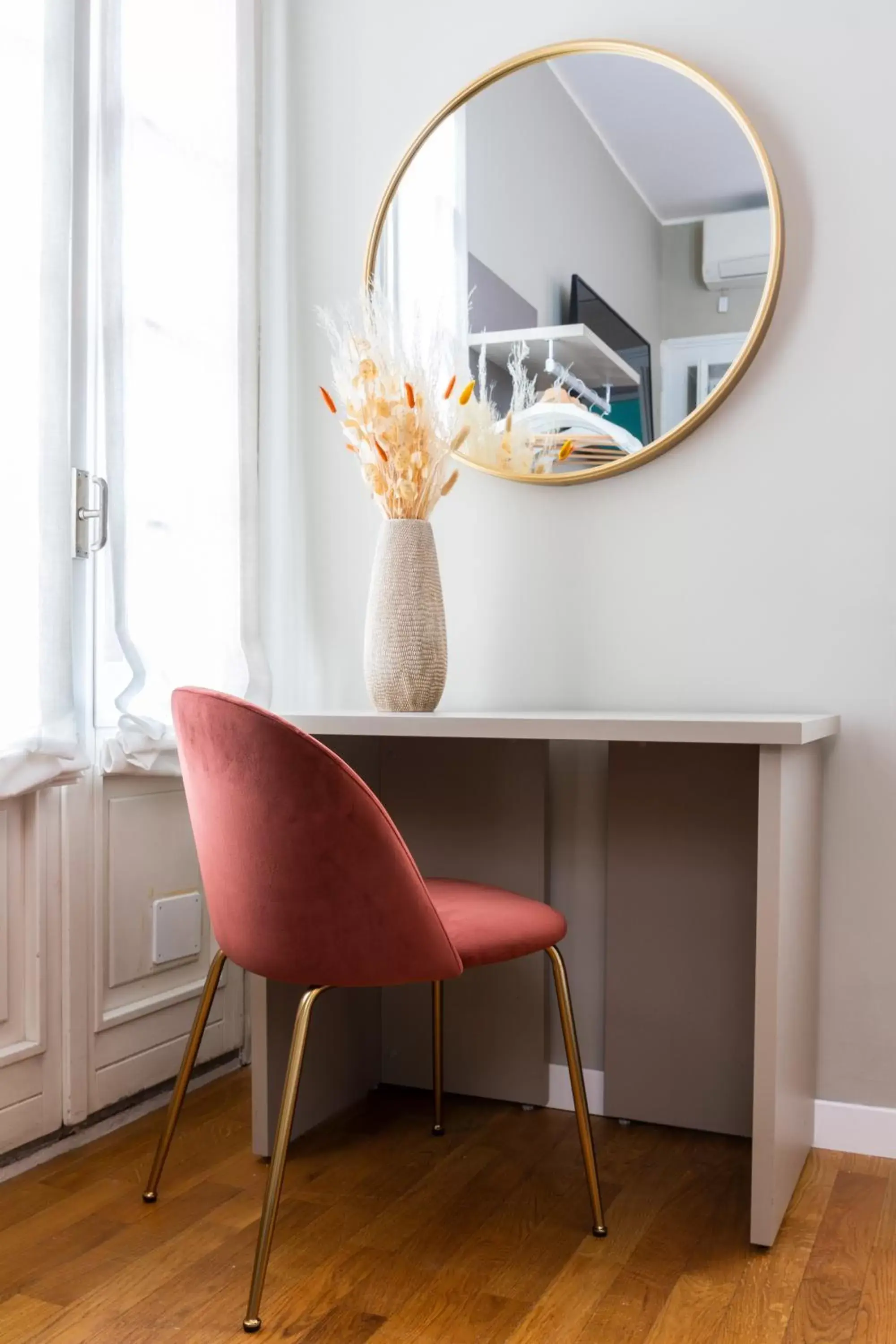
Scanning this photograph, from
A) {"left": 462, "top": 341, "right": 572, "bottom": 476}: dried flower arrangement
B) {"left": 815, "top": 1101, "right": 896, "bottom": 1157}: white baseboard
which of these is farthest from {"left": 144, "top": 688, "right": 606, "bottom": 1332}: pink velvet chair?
{"left": 462, "top": 341, "right": 572, "bottom": 476}: dried flower arrangement

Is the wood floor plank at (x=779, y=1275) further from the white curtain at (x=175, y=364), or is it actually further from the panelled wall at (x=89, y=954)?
the white curtain at (x=175, y=364)

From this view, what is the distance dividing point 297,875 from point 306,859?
0.09 feet

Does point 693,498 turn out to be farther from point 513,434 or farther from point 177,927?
point 177,927

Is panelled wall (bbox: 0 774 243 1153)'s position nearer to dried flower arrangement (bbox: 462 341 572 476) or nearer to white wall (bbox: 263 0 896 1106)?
white wall (bbox: 263 0 896 1106)

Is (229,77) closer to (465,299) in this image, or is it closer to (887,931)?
(465,299)

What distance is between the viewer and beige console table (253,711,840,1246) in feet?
5.46

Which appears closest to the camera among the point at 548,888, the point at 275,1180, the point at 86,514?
the point at 275,1180

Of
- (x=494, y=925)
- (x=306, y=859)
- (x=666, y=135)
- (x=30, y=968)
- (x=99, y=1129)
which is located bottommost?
(x=99, y=1129)

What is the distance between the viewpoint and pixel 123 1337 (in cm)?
132

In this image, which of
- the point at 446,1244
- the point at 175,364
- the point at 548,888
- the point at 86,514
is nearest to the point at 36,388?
the point at 86,514

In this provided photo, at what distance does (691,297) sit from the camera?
2008 mm

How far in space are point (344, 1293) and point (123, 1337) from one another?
26 centimetres

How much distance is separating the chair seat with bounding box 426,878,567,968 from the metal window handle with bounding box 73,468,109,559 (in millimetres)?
776

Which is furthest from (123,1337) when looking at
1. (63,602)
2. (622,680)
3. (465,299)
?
(465,299)
